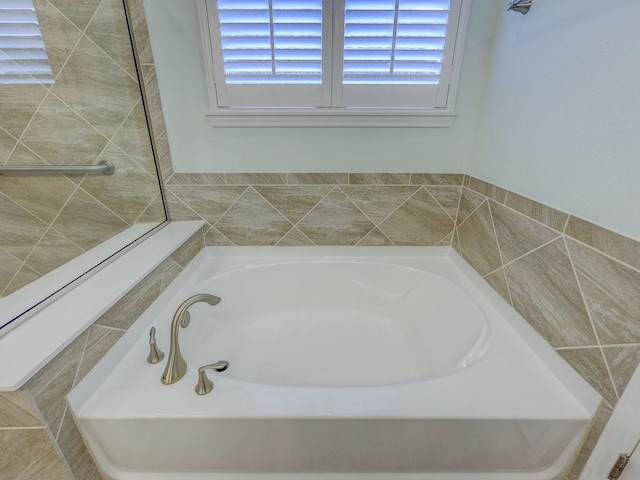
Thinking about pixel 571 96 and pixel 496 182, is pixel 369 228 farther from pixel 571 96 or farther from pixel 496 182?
pixel 571 96

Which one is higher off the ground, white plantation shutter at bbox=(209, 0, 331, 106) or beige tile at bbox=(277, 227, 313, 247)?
white plantation shutter at bbox=(209, 0, 331, 106)

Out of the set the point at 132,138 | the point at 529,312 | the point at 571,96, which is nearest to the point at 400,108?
the point at 571,96

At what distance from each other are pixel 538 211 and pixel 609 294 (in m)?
0.34

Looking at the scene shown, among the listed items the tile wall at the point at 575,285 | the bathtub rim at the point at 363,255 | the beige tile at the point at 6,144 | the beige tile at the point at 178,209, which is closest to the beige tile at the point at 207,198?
the beige tile at the point at 178,209

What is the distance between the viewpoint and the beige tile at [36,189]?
1.38m

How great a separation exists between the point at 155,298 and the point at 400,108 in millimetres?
1375

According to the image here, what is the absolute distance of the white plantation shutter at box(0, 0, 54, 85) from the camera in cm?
124

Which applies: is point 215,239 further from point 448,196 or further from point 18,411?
point 448,196

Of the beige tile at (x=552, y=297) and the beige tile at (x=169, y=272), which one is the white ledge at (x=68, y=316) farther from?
the beige tile at (x=552, y=297)

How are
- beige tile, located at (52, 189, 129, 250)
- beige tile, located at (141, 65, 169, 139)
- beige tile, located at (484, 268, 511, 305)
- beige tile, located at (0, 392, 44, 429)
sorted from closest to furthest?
beige tile, located at (0, 392, 44, 429), beige tile, located at (484, 268, 511, 305), beige tile, located at (141, 65, 169, 139), beige tile, located at (52, 189, 129, 250)

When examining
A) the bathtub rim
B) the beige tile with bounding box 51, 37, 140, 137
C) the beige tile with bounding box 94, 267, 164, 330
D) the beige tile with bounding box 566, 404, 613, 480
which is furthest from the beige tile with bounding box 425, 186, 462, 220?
the beige tile with bounding box 51, 37, 140, 137

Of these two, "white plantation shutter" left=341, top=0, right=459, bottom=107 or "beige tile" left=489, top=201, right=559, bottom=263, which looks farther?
"white plantation shutter" left=341, top=0, right=459, bottom=107

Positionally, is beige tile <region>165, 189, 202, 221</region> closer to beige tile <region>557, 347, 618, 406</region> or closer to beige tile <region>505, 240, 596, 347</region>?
beige tile <region>505, 240, 596, 347</region>

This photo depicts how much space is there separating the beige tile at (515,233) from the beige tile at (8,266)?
2.14 m
